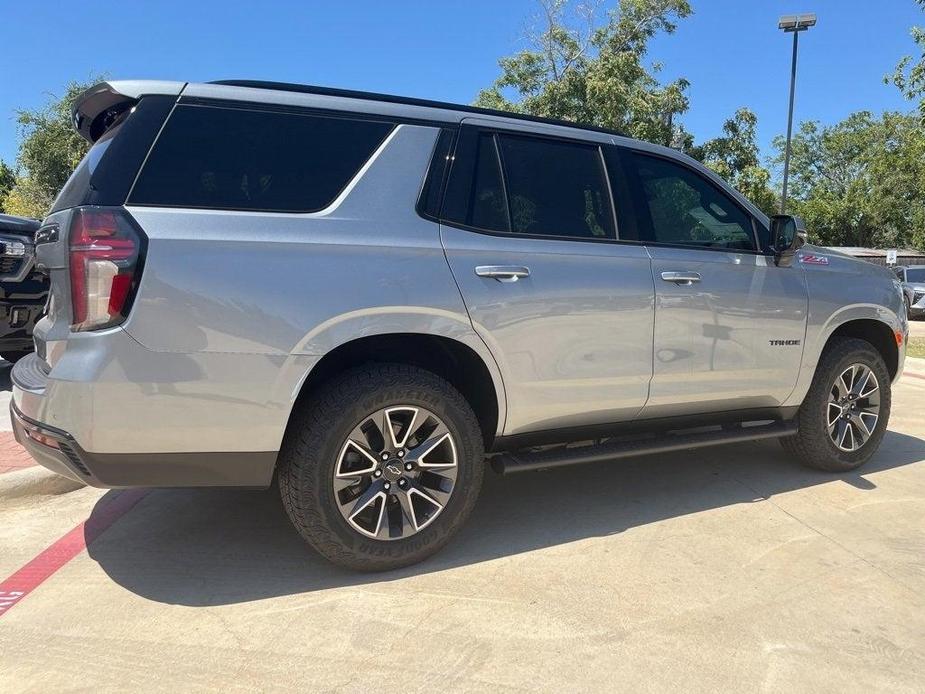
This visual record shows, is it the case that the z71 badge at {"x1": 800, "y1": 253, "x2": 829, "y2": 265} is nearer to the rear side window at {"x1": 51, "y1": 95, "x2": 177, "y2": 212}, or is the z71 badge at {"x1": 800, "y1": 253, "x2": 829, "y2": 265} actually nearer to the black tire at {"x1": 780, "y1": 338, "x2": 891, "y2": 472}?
the black tire at {"x1": 780, "y1": 338, "x2": 891, "y2": 472}

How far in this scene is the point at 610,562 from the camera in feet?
10.5

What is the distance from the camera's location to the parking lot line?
2889 millimetres

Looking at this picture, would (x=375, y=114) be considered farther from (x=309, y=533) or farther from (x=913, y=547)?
(x=913, y=547)

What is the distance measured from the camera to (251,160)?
2734 millimetres

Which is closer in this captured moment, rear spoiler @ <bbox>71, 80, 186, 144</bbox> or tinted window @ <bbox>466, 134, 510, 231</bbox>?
rear spoiler @ <bbox>71, 80, 186, 144</bbox>

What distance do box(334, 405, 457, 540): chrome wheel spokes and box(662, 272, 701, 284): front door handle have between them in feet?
4.74

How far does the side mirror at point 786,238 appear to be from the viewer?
3920mm

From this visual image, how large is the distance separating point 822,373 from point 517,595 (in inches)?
102

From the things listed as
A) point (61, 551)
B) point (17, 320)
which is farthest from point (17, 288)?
point (61, 551)

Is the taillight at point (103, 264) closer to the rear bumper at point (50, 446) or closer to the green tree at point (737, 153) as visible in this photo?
the rear bumper at point (50, 446)

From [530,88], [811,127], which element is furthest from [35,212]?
[811,127]

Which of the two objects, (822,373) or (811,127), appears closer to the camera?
(822,373)

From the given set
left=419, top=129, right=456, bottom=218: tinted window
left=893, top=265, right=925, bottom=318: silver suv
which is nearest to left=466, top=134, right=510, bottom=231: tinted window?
left=419, top=129, right=456, bottom=218: tinted window

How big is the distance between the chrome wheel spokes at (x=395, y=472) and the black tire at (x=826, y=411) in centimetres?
252
